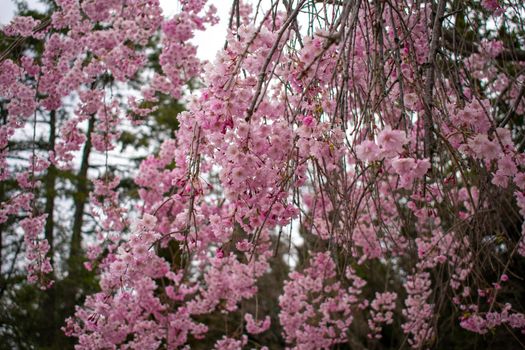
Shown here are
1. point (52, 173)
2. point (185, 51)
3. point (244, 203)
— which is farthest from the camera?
point (52, 173)

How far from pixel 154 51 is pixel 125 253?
862 cm

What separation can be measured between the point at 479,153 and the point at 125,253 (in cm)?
109

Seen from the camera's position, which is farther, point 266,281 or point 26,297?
point 266,281

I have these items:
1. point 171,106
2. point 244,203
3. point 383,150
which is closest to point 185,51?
point 244,203

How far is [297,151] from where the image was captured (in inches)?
54.5

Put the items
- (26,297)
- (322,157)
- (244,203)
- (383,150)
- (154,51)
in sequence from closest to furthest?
(383,150) < (322,157) < (244,203) < (26,297) < (154,51)

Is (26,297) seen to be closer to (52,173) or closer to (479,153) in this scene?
(52,173)

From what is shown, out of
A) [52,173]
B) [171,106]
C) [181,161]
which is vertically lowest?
[181,161]

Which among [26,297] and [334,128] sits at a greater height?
[26,297]

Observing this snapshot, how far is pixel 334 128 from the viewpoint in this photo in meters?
1.28

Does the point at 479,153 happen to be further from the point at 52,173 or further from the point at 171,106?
the point at 171,106

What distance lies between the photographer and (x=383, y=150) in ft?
3.67

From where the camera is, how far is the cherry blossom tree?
130 centimetres

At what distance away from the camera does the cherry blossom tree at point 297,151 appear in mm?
1305
